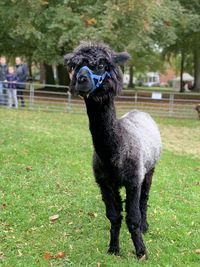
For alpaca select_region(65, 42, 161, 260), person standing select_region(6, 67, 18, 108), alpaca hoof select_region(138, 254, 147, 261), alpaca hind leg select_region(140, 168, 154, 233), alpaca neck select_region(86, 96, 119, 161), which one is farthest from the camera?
person standing select_region(6, 67, 18, 108)

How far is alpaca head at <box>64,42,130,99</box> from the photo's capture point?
13.2 feet

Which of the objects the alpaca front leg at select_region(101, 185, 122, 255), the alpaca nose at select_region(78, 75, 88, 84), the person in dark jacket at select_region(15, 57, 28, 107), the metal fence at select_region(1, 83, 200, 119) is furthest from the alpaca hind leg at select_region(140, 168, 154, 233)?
the person in dark jacket at select_region(15, 57, 28, 107)

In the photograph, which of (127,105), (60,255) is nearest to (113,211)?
(60,255)

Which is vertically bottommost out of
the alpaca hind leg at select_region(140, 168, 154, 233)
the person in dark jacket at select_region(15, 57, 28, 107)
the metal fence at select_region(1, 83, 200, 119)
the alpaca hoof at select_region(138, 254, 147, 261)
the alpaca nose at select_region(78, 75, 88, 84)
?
the metal fence at select_region(1, 83, 200, 119)

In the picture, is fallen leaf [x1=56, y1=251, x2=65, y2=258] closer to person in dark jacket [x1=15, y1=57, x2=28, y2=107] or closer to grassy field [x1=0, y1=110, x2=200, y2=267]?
grassy field [x1=0, y1=110, x2=200, y2=267]

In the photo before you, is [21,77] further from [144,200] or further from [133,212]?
[133,212]

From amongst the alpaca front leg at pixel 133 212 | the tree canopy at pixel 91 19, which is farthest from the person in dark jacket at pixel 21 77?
the alpaca front leg at pixel 133 212

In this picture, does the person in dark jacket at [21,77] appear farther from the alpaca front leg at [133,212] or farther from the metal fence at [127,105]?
the alpaca front leg at [133,212]

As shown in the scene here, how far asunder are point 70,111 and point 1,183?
11.2 m

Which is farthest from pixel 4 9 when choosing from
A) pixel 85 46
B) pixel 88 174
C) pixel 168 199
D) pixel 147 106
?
pixel 85 46

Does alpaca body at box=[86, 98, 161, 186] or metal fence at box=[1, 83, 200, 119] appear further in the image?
metal fence at box=[1, 83, 200, 119]

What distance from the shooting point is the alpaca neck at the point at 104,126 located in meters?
4.30

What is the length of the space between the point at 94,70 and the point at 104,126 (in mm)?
599

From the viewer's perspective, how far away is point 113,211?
4.97 meters
